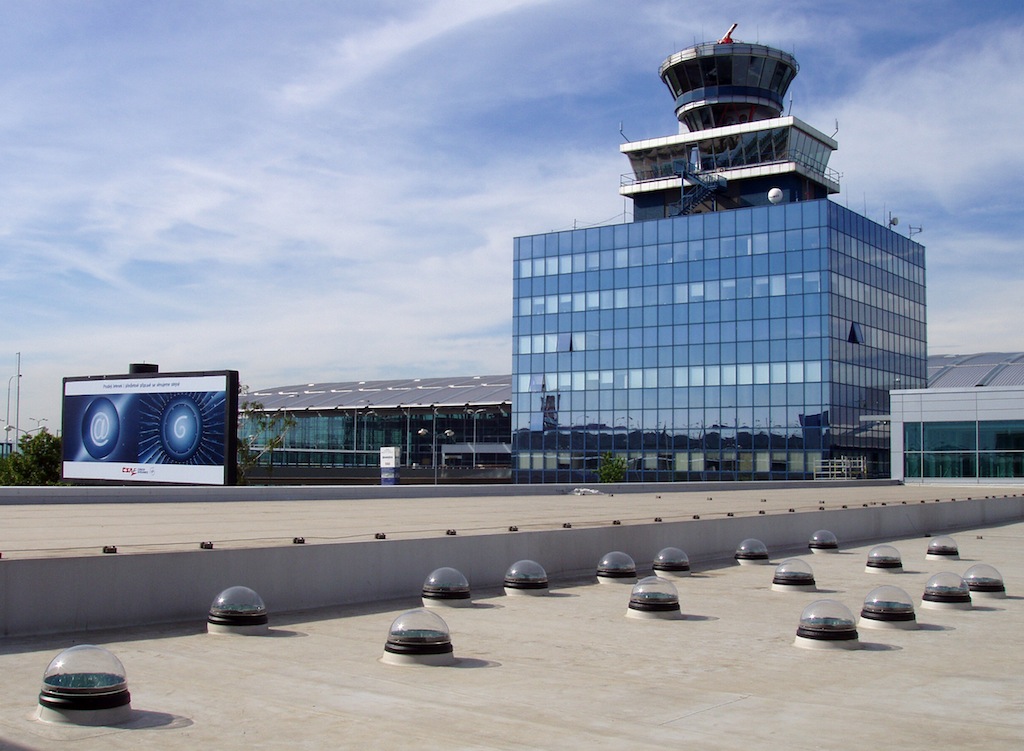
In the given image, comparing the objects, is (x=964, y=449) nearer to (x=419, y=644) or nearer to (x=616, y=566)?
(x=616, y=566)

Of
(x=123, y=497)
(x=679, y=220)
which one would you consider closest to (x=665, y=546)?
(x=123, y=497)

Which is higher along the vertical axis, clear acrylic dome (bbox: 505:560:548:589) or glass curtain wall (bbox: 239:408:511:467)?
glass curtain wall (bbox: 239:408:511:467)

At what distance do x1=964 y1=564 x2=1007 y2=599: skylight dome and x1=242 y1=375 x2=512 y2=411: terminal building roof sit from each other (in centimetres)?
8469

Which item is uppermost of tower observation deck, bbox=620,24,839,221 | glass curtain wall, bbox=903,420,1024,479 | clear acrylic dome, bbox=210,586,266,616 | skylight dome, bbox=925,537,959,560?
tower observation deck, bbox=620,24,839,221

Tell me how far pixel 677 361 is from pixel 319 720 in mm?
74692

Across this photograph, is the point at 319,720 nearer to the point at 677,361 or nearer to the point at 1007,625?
the point at 1007,625

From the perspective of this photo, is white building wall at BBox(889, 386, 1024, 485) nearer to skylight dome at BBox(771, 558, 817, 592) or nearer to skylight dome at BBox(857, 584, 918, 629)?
skylight dome at BBox(771, 558, 817, 592)

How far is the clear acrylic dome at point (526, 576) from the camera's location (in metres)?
14.4

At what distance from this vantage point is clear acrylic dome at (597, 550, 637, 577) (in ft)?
52.9

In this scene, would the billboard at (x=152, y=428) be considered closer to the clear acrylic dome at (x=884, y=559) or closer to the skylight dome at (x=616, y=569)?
the skylight dome at (x=616, y=569)

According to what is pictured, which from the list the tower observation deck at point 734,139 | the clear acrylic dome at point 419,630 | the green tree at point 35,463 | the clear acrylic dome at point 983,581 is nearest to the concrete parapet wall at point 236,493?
the clear acrylic dome at point 419,630

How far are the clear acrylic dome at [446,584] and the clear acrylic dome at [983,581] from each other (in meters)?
7.05

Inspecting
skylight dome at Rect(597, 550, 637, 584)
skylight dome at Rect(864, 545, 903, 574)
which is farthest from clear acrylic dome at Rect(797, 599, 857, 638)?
skylight dome at Rect(864, 545, 903, 574)

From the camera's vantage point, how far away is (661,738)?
273 inches
